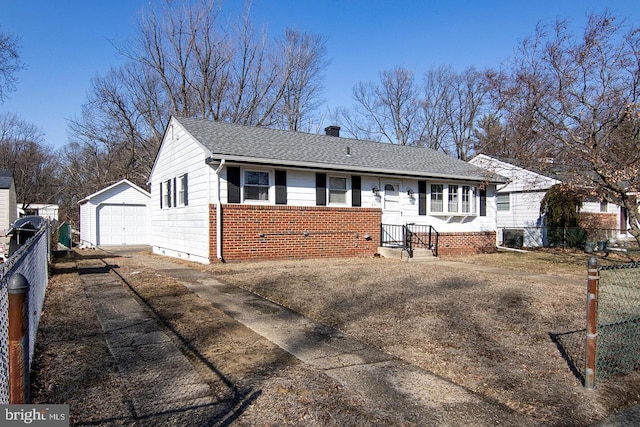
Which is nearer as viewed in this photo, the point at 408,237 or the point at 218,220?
the point at 218,220

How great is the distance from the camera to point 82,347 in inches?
192

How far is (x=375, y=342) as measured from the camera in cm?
528

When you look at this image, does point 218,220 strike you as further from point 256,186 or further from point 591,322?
point 591,322

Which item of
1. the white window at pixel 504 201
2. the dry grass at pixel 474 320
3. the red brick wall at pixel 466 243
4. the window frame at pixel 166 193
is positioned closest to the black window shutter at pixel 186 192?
the window frame at pixel 166 193

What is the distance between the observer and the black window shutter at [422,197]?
16734mm

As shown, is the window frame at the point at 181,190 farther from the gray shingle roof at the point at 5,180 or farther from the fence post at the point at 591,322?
the fence post at the point at 591,322

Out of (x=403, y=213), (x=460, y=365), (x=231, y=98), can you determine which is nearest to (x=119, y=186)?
(x=231, y=98)

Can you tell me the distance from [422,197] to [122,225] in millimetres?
16791

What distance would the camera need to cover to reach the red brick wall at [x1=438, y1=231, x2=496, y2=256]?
653 inches

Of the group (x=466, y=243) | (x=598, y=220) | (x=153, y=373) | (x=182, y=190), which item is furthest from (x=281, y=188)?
(x=598, y=220)

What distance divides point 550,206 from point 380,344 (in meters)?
19.9

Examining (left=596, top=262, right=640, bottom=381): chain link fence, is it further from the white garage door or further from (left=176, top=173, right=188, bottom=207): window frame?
the white garage door
